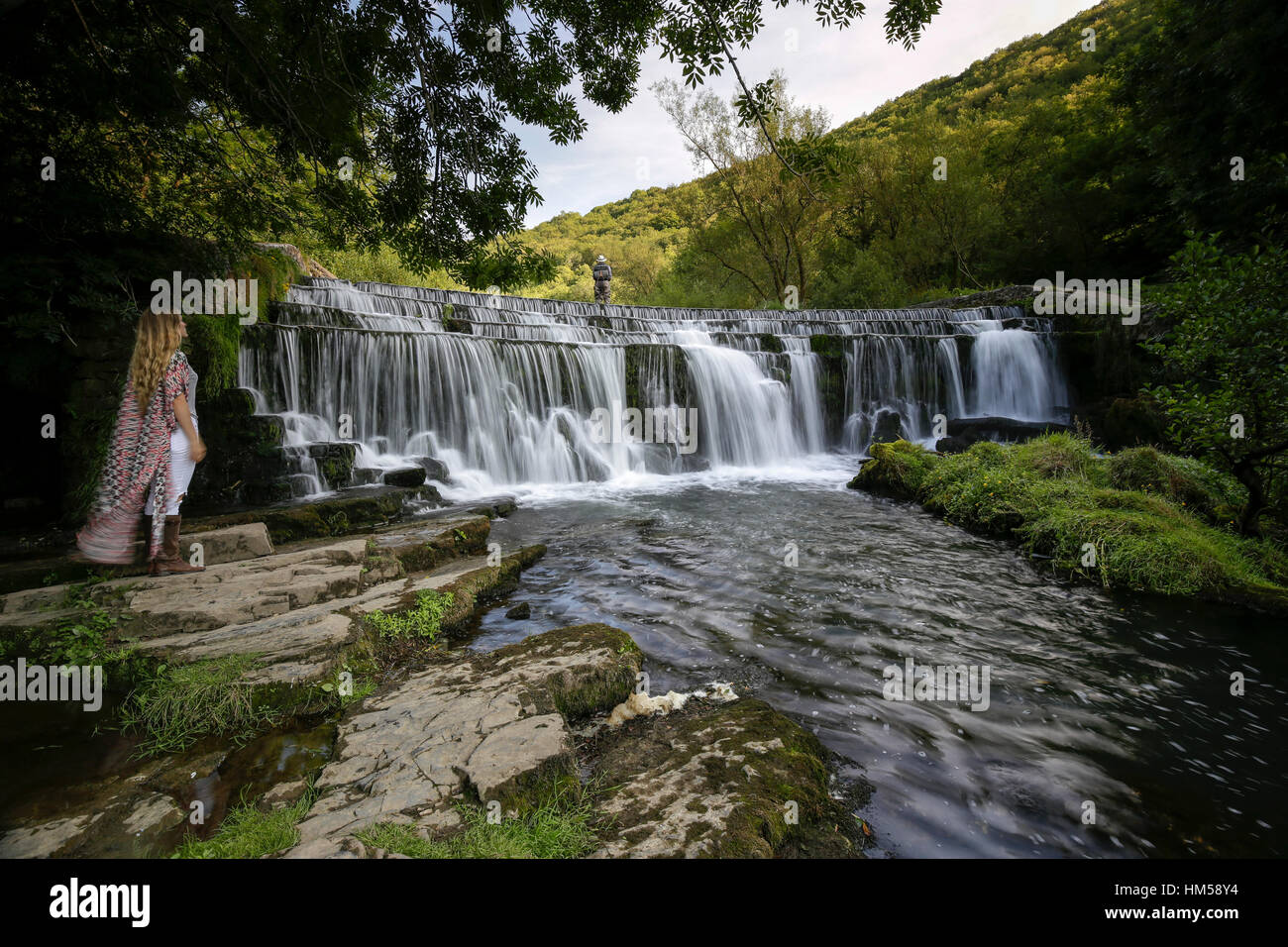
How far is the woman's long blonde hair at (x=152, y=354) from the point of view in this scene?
4.40 m

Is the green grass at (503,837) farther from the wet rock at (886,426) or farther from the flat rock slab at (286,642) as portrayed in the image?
the wet rock at (886,426)

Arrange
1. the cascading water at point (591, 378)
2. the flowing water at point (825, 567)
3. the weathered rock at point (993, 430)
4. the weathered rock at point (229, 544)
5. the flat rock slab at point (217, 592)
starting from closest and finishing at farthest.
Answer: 1. the flowing water at point (825, 567)
2. the flat rock slab at point (217, 592)
3. the weathered rock at point (229, 544)
4. the cascading water at point (591, 378)
5. the weathered rock at point (993, 430)

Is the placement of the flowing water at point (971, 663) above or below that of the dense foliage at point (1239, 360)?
below

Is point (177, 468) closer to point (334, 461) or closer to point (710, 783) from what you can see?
point (334, 461)

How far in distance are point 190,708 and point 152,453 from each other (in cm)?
283

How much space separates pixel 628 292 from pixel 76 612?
4671 cm

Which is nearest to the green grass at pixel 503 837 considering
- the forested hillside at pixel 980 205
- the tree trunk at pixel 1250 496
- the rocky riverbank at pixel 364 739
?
the rocky riverbank at pixel 364 739

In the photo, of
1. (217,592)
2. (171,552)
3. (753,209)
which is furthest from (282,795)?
(753,209)

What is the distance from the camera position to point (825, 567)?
663cm

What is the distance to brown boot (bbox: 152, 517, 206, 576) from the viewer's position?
14.8 ft

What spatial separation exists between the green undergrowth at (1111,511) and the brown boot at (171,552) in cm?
940

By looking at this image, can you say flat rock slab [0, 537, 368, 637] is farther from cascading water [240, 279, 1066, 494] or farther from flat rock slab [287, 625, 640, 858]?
cascading water [240, 279, 1066, 494]
